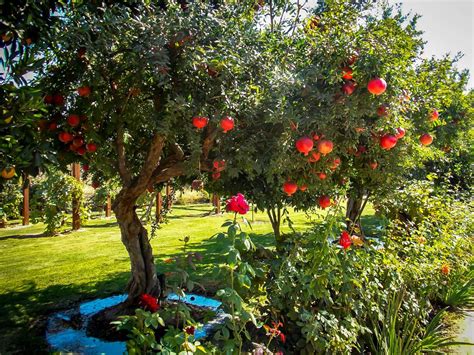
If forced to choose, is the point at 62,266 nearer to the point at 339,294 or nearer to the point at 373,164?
the point at 339,294

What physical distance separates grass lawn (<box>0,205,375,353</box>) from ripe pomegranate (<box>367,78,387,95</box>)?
1520 mm

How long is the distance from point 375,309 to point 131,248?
8.26 feet

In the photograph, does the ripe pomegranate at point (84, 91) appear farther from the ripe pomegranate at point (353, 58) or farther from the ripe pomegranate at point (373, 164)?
the ripe pomegranate at point (373, 164)

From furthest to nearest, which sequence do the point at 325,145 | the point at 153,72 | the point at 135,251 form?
1. the point at 135,251
2. the point at 325,145
3. the point at 153,72

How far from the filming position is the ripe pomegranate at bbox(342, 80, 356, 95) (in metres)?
2.49

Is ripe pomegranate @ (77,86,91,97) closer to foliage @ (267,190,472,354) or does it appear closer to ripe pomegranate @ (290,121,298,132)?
ripe pomegranate @ (290,121,298,132)

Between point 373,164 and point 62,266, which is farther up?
point 373,164

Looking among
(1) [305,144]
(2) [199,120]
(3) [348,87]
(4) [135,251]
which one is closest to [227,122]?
(2) [199,120]

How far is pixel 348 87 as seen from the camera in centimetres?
249

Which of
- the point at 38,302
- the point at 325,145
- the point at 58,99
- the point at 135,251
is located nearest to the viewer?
the point at 325,145

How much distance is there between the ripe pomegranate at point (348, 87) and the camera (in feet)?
8.16

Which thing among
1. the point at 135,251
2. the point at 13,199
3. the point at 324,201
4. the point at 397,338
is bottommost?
the point at 397,338

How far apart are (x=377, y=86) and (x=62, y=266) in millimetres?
6386

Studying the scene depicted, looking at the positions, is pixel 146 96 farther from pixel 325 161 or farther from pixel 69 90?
pixel 325 161
